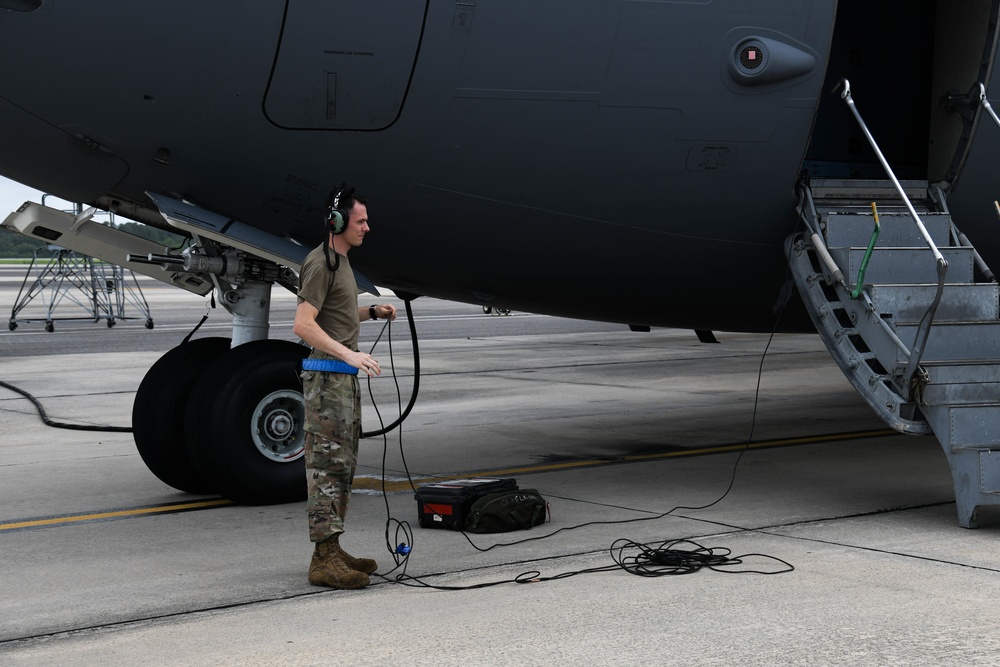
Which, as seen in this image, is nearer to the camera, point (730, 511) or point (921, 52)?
point (730, 511)

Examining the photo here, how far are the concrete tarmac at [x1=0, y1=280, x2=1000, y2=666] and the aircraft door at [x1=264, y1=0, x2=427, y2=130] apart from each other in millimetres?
2411

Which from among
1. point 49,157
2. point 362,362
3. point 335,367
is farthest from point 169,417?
point 362,362

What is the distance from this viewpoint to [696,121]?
8.42 m

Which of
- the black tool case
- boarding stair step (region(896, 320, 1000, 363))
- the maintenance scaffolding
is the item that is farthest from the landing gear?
the maintenance scaffolding

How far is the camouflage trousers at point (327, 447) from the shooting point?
6.35 metres

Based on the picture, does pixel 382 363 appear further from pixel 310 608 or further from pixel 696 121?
pixel 310 608

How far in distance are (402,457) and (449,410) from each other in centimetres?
373

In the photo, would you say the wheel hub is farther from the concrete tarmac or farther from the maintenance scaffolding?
the maintenance scaffolding

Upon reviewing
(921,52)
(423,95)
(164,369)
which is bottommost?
(164,369)

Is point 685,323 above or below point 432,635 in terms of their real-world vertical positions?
above

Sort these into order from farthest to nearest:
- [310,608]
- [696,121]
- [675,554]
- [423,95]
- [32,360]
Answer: [32,360] < [696,121] < [423,95] < [675,554] < [310,608]

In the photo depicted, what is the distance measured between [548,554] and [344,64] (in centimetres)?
313

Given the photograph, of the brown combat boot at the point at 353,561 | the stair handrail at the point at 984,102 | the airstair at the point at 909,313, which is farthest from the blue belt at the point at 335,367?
the stair handrail at the point at 984,102

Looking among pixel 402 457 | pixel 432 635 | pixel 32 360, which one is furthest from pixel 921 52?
pixel 32 360
